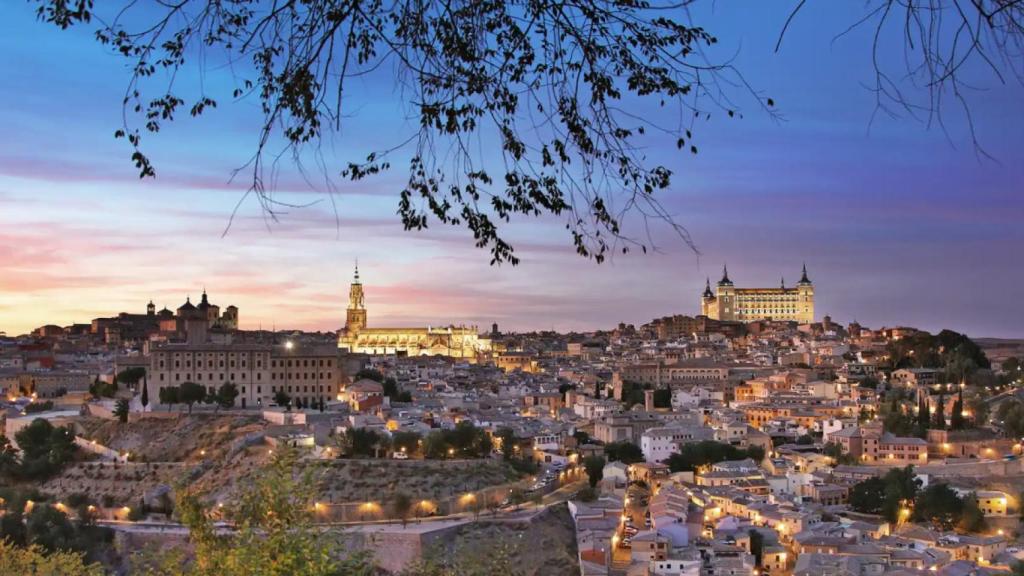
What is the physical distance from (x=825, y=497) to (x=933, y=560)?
5.06 metres

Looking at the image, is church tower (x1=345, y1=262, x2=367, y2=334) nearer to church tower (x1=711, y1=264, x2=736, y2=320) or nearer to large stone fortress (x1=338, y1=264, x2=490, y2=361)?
large stone fortress (x1=338, y1=264, x2=490, y2=361)

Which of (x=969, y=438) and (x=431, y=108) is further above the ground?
(x=431, y=108)

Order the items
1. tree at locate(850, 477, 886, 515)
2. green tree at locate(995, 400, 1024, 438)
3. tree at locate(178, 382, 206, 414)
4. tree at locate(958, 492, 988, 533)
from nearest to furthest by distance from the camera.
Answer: tree at locate(958, 492, 988, 533), tree at locate(850, 477, 886, 515), green tree at locate(995, 400, 1024, 438), tree at locate(178, 382, 206, 414)

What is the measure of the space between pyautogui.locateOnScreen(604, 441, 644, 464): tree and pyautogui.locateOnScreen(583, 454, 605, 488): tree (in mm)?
1385

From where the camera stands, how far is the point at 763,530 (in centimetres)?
1727

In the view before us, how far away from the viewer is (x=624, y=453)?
23641mm

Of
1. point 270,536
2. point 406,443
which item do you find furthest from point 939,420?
point 270,536

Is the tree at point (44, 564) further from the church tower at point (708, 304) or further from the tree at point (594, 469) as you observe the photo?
the church tower at point (708, 304)

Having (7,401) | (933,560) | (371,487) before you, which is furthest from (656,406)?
(7,401)

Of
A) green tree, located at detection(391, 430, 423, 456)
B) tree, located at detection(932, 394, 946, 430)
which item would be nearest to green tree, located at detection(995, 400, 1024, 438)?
tree, located at detection(932, 394, 946, 430)

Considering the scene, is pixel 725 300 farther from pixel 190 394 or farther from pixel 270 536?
pixel 270 536

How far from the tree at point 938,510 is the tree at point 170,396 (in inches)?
683

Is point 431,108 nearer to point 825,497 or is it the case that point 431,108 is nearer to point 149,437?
point 825,497

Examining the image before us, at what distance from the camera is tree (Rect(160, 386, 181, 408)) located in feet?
87.9
